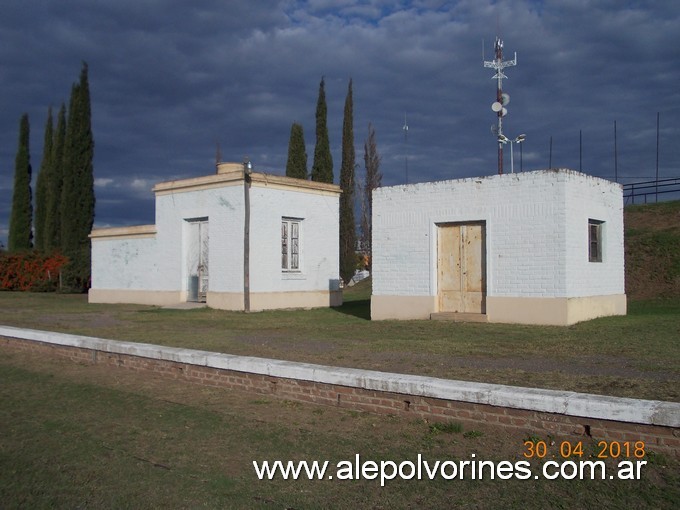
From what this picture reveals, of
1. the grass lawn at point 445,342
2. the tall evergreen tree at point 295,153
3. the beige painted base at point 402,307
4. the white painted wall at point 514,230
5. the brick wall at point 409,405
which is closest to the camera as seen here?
the brick wall at point 409,405

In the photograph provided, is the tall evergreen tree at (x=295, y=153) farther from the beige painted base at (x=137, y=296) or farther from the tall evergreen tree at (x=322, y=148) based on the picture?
the beige painted base at (x=137, y=296)

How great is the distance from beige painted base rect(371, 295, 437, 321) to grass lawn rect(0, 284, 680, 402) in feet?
1.93

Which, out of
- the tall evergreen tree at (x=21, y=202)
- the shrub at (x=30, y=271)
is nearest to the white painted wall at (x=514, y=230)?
the shrub at (x=30, y=271)

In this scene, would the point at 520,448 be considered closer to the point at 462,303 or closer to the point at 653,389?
the point at 653,389

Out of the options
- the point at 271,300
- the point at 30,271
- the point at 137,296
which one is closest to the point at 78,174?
the point at 30,271

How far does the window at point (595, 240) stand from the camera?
15297 millimetres

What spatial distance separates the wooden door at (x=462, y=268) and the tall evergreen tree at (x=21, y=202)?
108 ft

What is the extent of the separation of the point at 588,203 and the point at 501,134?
340cm

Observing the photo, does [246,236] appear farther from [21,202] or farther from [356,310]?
[21,202]

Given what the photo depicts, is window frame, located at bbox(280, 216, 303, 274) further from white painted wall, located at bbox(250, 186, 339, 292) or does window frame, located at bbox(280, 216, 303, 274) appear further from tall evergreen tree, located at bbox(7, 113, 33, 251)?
tall evergreen tree, located at bbox(7, 113, 33, 251)

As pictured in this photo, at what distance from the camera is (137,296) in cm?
2262

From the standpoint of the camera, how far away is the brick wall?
524cm

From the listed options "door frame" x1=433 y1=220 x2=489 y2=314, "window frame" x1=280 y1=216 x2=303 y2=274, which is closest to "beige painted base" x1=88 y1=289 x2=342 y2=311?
"window frame" x1=280 y1=216 x2=303 y2=274

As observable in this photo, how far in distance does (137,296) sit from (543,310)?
13.8m
